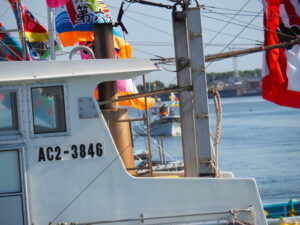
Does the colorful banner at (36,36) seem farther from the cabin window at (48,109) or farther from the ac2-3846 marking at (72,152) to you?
the ac2-3846 marking at (72,152)

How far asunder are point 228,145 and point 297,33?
52.4 m

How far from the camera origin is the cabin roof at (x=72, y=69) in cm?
1055

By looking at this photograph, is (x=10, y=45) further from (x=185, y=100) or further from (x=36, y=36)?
(x=185, y=100)

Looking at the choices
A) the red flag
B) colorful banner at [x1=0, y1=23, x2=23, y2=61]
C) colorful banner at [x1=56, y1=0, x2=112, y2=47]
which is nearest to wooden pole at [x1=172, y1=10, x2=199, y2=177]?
the red flag

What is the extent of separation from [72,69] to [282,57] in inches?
258

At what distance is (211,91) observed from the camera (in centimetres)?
1283

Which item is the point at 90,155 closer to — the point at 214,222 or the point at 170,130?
the point at 214,222

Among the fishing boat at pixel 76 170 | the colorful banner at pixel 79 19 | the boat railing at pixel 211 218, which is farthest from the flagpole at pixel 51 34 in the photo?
the colorful banner at pixel 79 19

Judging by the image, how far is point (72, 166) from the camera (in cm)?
1082

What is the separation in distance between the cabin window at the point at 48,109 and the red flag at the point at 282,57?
5990 millimetres

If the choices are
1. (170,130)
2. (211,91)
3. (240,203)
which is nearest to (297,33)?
(211,91)

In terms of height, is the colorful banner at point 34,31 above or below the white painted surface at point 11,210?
above

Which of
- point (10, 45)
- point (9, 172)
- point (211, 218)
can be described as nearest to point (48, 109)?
point (9, 172)

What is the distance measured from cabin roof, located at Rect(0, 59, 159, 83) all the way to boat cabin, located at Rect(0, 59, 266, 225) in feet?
0.05
